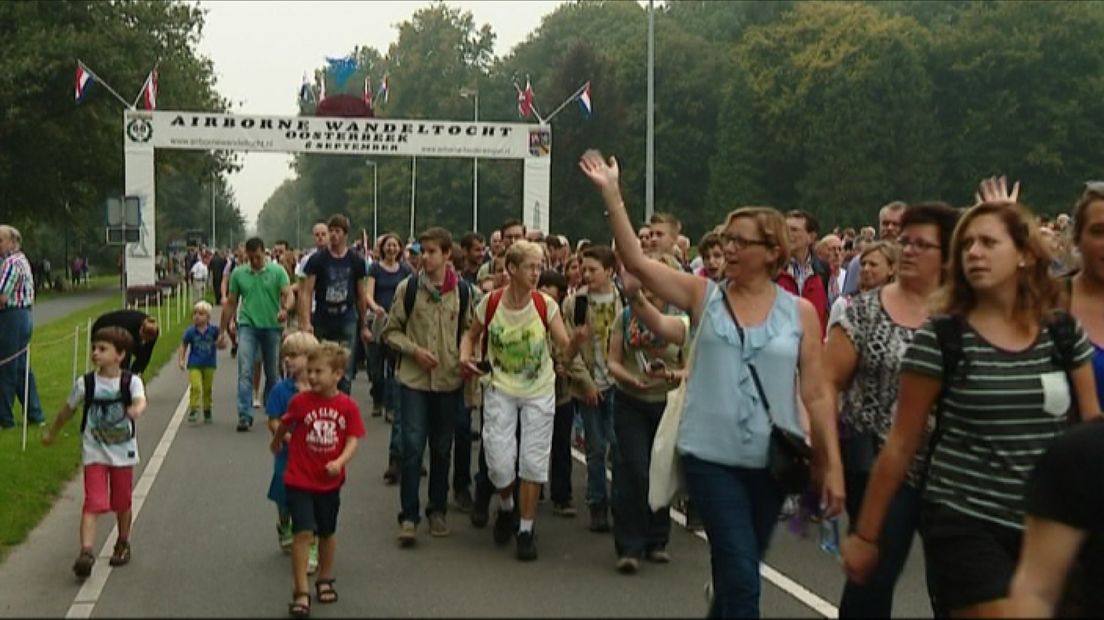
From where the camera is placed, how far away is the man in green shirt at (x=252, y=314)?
1439cm

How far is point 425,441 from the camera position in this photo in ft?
29.0

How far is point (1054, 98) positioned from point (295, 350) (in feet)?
210

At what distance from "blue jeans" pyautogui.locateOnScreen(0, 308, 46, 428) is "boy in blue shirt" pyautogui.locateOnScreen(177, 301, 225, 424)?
1567 millimetres

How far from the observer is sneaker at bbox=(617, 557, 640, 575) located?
7.69 meters

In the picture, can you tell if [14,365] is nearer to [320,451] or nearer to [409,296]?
[409,296]

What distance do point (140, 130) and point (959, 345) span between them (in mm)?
25724

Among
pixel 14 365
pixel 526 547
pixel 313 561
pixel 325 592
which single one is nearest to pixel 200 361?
pixel 14 365

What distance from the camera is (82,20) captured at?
4950cm

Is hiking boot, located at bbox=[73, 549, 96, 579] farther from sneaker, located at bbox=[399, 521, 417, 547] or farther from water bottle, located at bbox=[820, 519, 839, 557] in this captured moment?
water bottle, located at bbox=[820, 519, 839, 557]

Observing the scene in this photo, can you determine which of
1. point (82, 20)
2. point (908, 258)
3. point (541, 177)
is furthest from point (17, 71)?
point (908, 258)

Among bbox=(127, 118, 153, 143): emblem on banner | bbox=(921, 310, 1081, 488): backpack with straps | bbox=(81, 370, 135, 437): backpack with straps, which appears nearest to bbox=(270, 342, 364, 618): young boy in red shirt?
bbox=(81, 370, 135, 437): backpack with straps

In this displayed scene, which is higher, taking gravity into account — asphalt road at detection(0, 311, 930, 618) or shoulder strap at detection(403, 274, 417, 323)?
shoulder strap at detection(403, 274, 417, 323)

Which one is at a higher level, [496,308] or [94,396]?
[496,308]

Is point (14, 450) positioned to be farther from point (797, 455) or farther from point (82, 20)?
point (82, 20)
